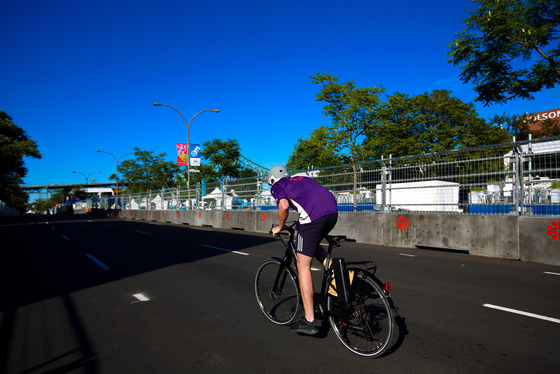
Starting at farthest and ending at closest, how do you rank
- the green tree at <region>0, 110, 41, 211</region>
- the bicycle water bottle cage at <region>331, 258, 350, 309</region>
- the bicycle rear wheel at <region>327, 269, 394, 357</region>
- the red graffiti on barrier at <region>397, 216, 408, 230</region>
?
the green tree at <region>0, 110, 41, 211</region> < the red graffiti on barrier at <region>397, 216, 408, 230</region> < the bicycle water bottle cage at <region>331, 258, 350, 309</region> < the bicycle rear wheel at <region>327, 269, 394, 357</region>

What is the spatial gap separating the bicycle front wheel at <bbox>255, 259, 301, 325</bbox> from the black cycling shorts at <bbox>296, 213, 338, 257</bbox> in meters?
0.52

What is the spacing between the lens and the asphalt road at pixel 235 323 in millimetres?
3174

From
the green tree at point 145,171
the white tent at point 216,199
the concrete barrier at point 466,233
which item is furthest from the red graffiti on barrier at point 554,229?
the green tree at point 145,171

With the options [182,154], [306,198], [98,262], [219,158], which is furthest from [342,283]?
[219,158]

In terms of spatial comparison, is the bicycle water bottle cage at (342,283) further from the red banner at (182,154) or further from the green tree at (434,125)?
the green tree at (434,125)

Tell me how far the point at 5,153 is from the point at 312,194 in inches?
1691

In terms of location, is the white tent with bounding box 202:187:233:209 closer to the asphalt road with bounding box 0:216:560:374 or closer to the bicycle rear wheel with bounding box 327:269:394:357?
the asphalt road with bounding box 0:216:560:374

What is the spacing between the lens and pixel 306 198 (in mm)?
3652

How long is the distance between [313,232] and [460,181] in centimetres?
750

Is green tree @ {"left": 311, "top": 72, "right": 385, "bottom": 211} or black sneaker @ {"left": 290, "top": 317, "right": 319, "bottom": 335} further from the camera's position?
green tree @ {"left": 311, "top": 72, "right": 385, "bottom": 211}

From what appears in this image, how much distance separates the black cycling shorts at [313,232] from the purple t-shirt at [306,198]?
0.04 m

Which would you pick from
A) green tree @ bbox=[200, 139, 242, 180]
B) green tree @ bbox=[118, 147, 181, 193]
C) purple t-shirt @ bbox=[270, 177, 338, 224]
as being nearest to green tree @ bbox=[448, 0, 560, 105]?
purple t-shirt @ bbox=[270, 177, 338, 224]

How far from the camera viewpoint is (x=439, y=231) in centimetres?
991

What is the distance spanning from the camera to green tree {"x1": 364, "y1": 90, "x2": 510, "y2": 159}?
1538 inches
